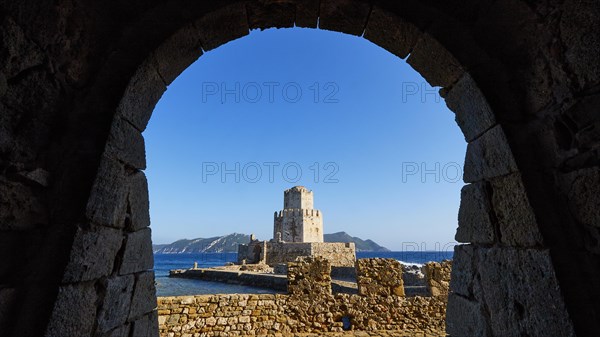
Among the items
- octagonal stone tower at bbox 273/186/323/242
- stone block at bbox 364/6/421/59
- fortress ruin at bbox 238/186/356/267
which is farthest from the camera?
octagonal stone tower at bbox 273/186/323/242

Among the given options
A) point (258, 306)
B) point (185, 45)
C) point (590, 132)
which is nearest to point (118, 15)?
point (185, 45)

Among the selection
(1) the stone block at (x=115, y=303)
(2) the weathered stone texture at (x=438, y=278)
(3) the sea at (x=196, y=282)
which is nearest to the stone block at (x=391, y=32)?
(1) the stone block at (x=115, y=303)

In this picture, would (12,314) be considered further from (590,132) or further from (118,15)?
(590,132)

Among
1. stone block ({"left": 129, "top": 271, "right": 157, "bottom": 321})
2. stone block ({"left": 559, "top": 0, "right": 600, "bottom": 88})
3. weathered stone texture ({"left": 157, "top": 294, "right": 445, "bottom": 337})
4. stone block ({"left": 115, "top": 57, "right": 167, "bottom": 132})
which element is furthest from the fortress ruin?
stone block ({"left": 559, "top": 0, "right": 600, "bottom": 88})

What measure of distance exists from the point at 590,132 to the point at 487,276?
128 cm

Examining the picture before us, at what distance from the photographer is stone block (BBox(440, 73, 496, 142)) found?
2369 mm

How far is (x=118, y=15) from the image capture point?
7.68 feet

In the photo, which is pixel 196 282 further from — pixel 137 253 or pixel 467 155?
pixel 467 155

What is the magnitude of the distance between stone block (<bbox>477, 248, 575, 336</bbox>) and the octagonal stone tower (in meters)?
37.4

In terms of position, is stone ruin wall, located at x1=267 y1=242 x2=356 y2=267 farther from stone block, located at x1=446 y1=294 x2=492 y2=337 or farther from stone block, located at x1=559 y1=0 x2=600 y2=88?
stone block, located at x1=559 y1=0 x2=600 y2=88

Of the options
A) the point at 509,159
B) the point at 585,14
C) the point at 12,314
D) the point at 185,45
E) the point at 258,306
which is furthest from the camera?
the point at 258,306

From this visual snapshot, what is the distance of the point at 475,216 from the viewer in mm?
2510

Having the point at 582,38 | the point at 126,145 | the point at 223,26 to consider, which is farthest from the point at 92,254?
the point at 582,38

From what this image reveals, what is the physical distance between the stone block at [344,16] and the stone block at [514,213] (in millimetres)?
1849
